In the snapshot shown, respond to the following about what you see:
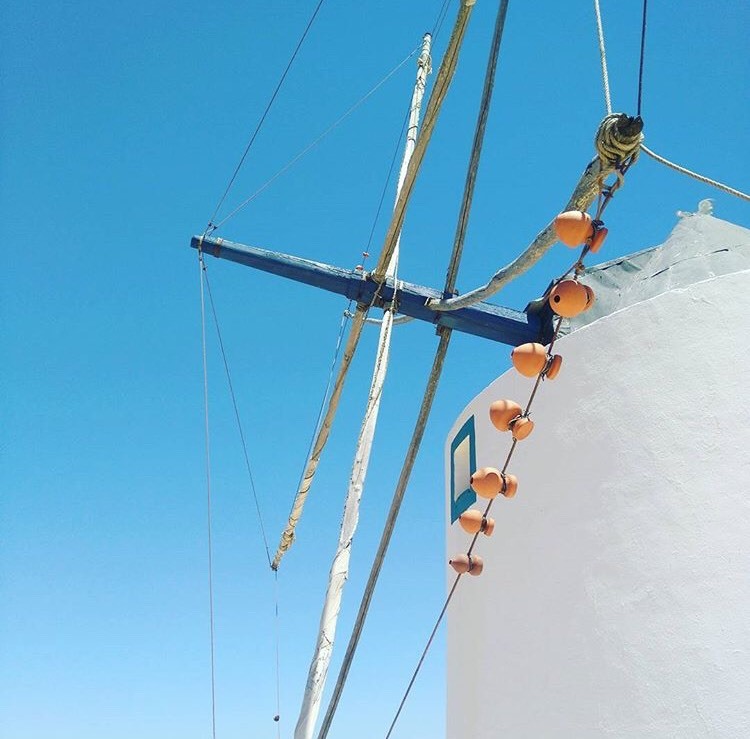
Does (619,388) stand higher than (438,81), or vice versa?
(438,81)

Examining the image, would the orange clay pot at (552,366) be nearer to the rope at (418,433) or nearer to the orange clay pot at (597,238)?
the orange clay pot at (597,238)

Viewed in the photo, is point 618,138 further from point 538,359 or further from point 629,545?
point 629,545

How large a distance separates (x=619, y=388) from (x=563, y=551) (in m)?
1.19

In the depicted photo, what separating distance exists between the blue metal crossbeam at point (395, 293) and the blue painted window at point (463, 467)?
85 centimetres

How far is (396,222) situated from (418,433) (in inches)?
68.6

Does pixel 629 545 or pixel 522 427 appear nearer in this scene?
pixel 522 427

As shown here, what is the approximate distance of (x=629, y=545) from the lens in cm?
468

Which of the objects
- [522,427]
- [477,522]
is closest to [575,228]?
[522,427]

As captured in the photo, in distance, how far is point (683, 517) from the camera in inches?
177

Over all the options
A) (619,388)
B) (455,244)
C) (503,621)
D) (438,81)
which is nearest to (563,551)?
(503,621)

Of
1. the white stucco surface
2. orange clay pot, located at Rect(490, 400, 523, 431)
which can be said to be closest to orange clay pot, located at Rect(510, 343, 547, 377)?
orange clay pot, located at Rect(490, 400, 523, 431)

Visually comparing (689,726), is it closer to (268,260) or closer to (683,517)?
(683,517)

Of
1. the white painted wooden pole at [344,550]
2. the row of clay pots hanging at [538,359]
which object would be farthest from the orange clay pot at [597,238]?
the white painted wooden pole at [344,550]

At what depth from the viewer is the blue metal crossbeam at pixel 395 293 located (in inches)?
258
